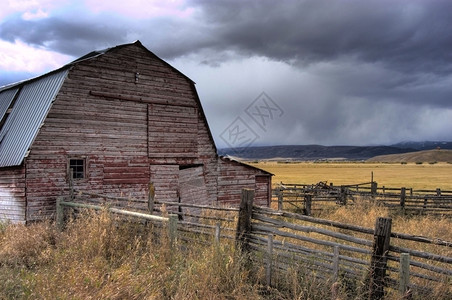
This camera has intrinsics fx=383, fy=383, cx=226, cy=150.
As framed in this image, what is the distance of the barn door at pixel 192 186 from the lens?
56.6ft

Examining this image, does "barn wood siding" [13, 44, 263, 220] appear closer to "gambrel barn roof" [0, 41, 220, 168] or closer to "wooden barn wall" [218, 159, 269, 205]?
"wooden barn wall" [218, 159, 269, 205]

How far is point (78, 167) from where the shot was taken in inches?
565

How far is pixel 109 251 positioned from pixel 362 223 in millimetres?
10963

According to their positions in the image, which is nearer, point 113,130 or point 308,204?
point 113,130

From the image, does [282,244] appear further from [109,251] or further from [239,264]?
[109,251]

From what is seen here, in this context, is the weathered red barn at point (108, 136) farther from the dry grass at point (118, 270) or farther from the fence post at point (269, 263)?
the fence post at point (269, 263)

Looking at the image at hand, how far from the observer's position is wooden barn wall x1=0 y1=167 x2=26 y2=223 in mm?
12891

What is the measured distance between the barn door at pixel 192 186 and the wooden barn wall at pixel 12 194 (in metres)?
6.45

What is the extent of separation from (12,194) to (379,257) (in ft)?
39.0

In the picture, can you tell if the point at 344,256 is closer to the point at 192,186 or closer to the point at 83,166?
the point at 83,166

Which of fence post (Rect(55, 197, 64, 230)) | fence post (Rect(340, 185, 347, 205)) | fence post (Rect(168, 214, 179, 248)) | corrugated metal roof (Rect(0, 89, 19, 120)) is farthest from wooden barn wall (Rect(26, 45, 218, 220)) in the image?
fence post (Rect(340, 185, 347, 205))

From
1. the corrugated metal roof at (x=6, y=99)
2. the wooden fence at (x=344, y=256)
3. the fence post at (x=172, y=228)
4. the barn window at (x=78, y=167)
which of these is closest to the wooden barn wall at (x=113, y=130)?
the barn window at (x=78, y=167)

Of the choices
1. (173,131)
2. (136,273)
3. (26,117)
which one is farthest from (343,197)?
(136,273)

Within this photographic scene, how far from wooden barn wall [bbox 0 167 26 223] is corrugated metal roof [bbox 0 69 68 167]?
1.07 feet
